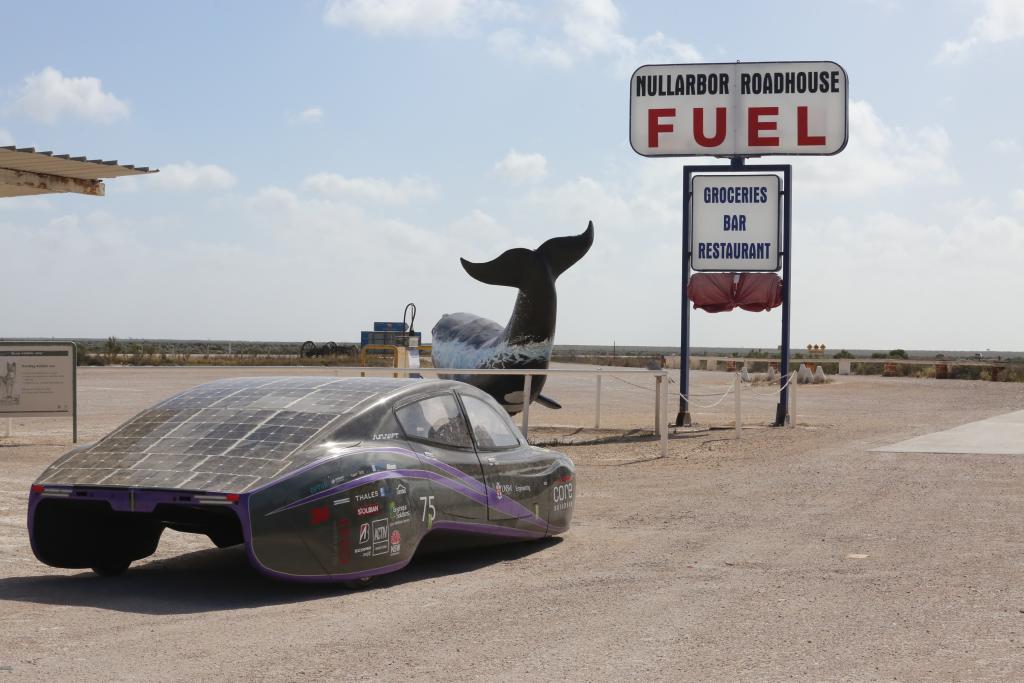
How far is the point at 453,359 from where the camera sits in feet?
72.8

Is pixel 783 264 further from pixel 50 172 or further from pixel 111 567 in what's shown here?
pixel 111 567

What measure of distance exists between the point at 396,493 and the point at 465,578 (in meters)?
0.85

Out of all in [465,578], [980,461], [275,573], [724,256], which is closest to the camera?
[275,573]

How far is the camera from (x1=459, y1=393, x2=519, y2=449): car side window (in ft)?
26.5

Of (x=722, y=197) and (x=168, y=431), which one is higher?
(x=722, y=197)

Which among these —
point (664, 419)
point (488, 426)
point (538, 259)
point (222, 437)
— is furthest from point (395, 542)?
point (538, 259)

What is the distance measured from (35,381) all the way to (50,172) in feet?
10.6

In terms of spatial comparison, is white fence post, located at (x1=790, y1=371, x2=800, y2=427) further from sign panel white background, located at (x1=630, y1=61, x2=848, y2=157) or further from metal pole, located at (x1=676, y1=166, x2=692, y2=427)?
sign panel white background, located at (x1=630, y1=61, x2=848, y2=157)

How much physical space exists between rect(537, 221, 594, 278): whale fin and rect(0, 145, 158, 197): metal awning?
658cm

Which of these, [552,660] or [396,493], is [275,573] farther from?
[552,660]

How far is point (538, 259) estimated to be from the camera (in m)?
19.3

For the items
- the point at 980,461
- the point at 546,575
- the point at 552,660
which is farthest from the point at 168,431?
the point at 980,461

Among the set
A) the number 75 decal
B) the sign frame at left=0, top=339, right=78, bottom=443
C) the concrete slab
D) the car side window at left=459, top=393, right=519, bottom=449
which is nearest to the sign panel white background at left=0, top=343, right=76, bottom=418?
the sign frame at left=0, top=339, right=78, bottom=443

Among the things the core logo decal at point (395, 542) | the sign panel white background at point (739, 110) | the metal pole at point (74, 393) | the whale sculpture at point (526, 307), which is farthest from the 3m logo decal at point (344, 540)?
the sign panel white background at point (739, 110)
